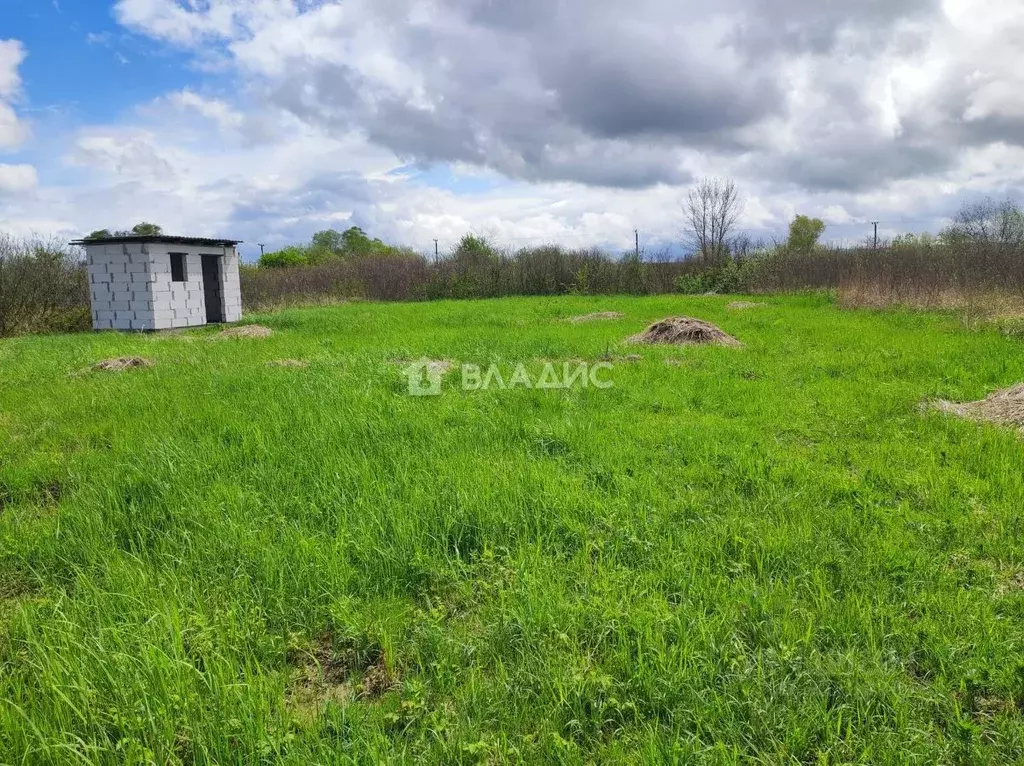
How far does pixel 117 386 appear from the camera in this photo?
702 cm

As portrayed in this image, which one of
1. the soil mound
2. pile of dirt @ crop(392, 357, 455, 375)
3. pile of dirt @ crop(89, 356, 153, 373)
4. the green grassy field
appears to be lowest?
the green grassy field

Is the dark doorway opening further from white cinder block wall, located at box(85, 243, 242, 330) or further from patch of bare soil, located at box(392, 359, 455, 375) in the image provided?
patch of bare soil, located at box(392, 359, 455, 375)

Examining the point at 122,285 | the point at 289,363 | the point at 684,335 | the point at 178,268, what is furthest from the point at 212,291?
the point at 684,335

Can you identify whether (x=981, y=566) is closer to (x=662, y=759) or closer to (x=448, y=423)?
(x=662, y=759)

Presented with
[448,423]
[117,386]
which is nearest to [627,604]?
[448,423]

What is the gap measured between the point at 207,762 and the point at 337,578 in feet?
3.50

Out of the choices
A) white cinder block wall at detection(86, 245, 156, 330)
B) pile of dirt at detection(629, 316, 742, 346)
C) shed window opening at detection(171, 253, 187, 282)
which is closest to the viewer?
pile of dirt at detection(629, 316, 742, 346)

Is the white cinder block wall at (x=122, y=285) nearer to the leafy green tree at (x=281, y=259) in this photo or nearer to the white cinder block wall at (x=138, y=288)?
the white cinder block wall at (x=138, y=288)

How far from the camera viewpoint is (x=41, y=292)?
17641 mm

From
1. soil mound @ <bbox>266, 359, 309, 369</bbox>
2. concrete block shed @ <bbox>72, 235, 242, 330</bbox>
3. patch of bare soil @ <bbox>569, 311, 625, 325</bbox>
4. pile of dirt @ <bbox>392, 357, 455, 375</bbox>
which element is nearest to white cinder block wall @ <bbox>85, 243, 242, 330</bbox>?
concrete block shed @ <bbox>72, 235, 242, 330</bbox>

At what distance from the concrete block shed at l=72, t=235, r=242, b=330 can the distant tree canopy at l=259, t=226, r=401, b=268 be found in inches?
647

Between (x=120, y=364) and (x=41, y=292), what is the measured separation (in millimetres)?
12096

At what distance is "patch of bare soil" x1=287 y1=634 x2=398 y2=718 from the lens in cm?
226

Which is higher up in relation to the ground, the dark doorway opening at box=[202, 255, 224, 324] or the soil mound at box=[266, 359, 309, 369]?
the dark doorway opening at box=[202, 255, 224, 324]
